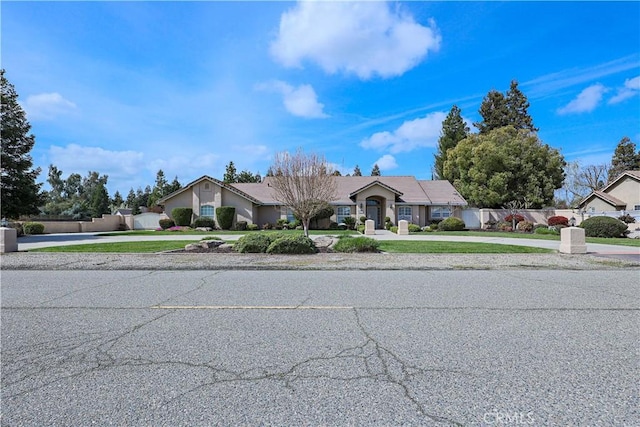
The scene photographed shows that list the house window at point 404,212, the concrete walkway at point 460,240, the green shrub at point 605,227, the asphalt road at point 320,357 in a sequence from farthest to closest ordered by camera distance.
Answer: the house window at point 404,212 < the green shrub at point 605,227 < the concrete walkway at point 460,240 < the asphalt road at point 320,357

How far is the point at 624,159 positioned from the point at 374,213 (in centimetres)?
4341

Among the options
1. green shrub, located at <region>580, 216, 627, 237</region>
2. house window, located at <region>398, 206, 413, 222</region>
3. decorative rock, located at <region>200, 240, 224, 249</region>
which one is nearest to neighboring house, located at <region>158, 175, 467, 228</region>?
house window, located at <region>398, 206, 413, 222</region>

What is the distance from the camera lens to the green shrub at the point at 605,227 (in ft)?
80.4

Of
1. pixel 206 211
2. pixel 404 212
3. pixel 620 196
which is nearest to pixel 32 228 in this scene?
pixel 206 211

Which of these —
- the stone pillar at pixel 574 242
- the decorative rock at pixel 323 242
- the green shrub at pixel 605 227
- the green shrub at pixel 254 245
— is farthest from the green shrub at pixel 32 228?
the green shrub at pixel 605 227

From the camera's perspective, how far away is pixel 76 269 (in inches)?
438

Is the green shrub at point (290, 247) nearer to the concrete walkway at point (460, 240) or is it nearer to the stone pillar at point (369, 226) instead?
the concrete walkway at point (460, 240)

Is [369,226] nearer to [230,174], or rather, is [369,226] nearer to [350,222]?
[350,222]

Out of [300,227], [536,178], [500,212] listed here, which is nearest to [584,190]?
[536,178]

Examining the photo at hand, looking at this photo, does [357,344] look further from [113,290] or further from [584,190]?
[584,190]

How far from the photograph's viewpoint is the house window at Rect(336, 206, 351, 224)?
37781 mm

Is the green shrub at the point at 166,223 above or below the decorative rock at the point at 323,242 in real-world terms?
above

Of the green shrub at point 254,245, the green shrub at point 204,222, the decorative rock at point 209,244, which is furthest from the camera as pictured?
the green shrub at point 204,222

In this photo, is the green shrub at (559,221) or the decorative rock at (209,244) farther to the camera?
the green shrub at (559,221)
